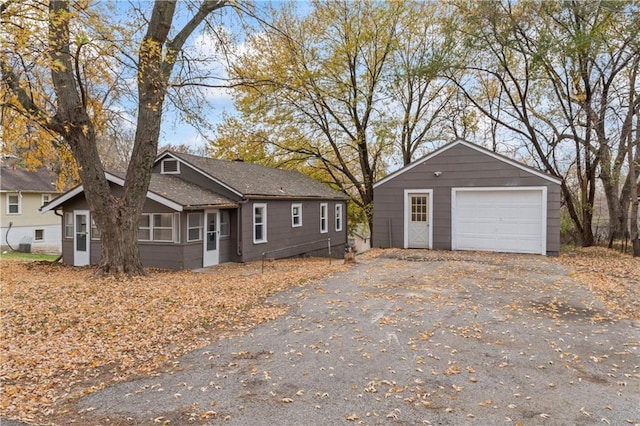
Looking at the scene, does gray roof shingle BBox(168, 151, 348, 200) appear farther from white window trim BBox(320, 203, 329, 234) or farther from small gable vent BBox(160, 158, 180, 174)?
white window trim BBox(320, 203, 329, 234)

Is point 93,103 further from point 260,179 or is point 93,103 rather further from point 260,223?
point 260,179

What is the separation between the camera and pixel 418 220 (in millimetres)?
15664

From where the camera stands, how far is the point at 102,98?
12.5m

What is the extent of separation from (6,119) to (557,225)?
16129mm

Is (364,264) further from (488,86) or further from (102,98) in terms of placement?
(488,86)

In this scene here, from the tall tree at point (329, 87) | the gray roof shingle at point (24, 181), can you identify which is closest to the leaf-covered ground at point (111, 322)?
the tall tree at point (329, 87)

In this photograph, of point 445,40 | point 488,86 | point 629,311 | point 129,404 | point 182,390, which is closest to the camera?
point 129,404

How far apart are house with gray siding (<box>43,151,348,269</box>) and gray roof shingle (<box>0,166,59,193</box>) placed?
11.0m

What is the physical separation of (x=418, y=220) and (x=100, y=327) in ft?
38.5

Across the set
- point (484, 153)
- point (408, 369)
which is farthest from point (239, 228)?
point (408, 369)

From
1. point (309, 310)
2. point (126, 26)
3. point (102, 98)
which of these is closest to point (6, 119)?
point (102, 98)

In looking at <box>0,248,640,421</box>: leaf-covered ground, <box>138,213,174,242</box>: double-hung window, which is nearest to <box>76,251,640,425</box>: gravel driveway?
<box>0,248,640,421</box>: leaf-covered ground

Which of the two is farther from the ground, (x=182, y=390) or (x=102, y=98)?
(x=102, y=98)

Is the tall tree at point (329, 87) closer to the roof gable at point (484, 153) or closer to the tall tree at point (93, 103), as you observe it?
the roof gable at point (484, 153)
